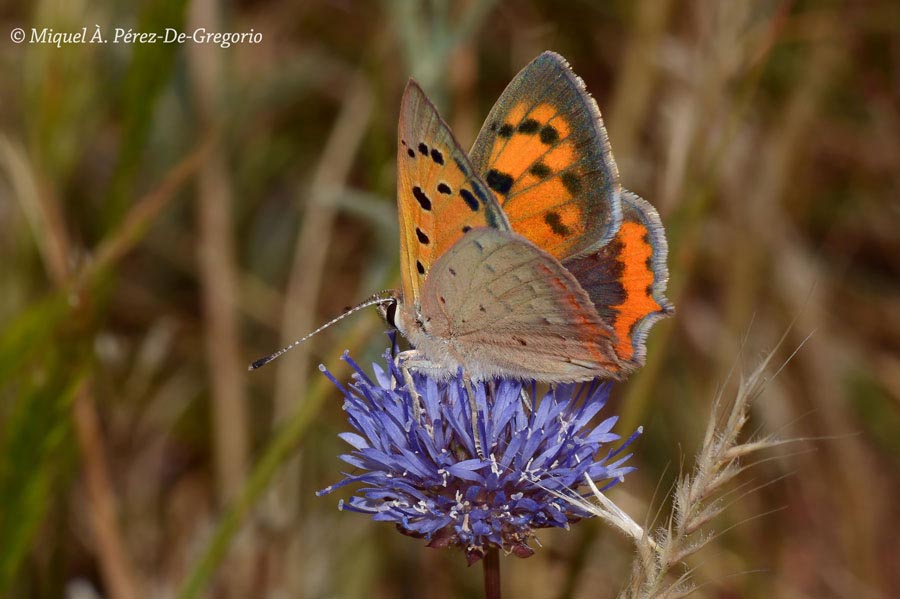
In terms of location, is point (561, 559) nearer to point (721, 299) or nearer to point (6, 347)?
point (721, 299)

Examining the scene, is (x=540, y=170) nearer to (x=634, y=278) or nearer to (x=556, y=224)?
(x=556, y=224)

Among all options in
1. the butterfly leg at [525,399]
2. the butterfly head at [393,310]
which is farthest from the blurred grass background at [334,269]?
the butterfly leg at [525,399]

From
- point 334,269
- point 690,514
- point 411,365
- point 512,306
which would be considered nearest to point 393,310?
point 411,365

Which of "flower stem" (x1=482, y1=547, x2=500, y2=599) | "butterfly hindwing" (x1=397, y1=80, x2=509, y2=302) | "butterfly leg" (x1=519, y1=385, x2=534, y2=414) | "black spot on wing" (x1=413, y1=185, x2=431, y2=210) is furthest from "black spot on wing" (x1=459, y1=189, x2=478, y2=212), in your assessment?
"flower stem" (x1=482, y1=547, x2=500, y2=599)

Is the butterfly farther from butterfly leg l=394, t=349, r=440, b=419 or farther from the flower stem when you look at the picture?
the flower stem

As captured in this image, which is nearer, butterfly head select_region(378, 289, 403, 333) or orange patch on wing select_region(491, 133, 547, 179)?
orange patch on wing select_region(491, 133, 547, 179)

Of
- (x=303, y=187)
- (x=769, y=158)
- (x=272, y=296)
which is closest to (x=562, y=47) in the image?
(x=769, y=158)

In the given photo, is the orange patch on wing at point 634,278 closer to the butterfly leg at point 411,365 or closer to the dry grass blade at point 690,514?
the butterfly leg at point 411,365
